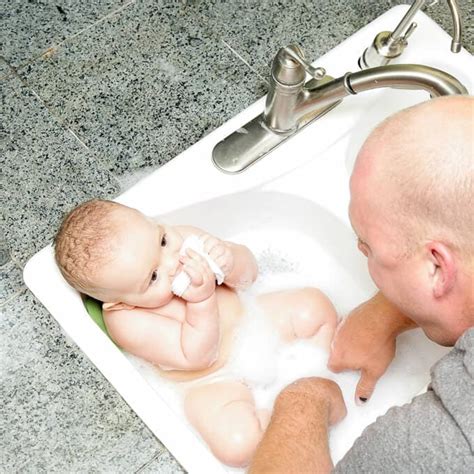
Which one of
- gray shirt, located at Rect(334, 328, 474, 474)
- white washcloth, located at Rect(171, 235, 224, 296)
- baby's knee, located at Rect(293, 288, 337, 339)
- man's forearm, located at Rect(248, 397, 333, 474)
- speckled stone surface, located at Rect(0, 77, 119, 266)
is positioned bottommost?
speckled stone surface, located at Rect(0, 77, 119, 266)

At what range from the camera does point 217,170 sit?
1374 mm

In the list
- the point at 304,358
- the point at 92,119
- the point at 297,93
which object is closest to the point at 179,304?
the point at 304,358

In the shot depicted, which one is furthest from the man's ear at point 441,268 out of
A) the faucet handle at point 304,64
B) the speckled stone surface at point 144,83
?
the speckled stone surface at point 144,83

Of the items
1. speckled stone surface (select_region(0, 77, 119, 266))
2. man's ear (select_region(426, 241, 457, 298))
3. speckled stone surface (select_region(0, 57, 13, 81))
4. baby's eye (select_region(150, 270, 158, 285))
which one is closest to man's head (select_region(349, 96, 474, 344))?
man's ear (select_region(426, 241, 457, 298))

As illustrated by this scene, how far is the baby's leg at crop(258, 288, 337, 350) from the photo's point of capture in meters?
1.41

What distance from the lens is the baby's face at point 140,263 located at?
118 centimetres

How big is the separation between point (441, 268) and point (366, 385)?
50cm

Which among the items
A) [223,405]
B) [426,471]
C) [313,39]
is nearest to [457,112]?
[426,471]

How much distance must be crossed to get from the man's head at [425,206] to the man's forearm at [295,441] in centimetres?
27

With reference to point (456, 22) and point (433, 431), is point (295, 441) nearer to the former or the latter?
point (433, 431)

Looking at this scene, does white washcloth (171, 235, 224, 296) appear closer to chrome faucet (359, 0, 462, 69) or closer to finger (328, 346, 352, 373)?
finger (328, 346, 352, 373)

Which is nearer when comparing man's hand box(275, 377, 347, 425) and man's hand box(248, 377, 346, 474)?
man's hand box(248, 377, 346, 474)

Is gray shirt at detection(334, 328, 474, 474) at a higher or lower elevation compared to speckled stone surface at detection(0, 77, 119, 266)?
higher

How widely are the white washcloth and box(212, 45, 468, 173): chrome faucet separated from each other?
0.53ft
